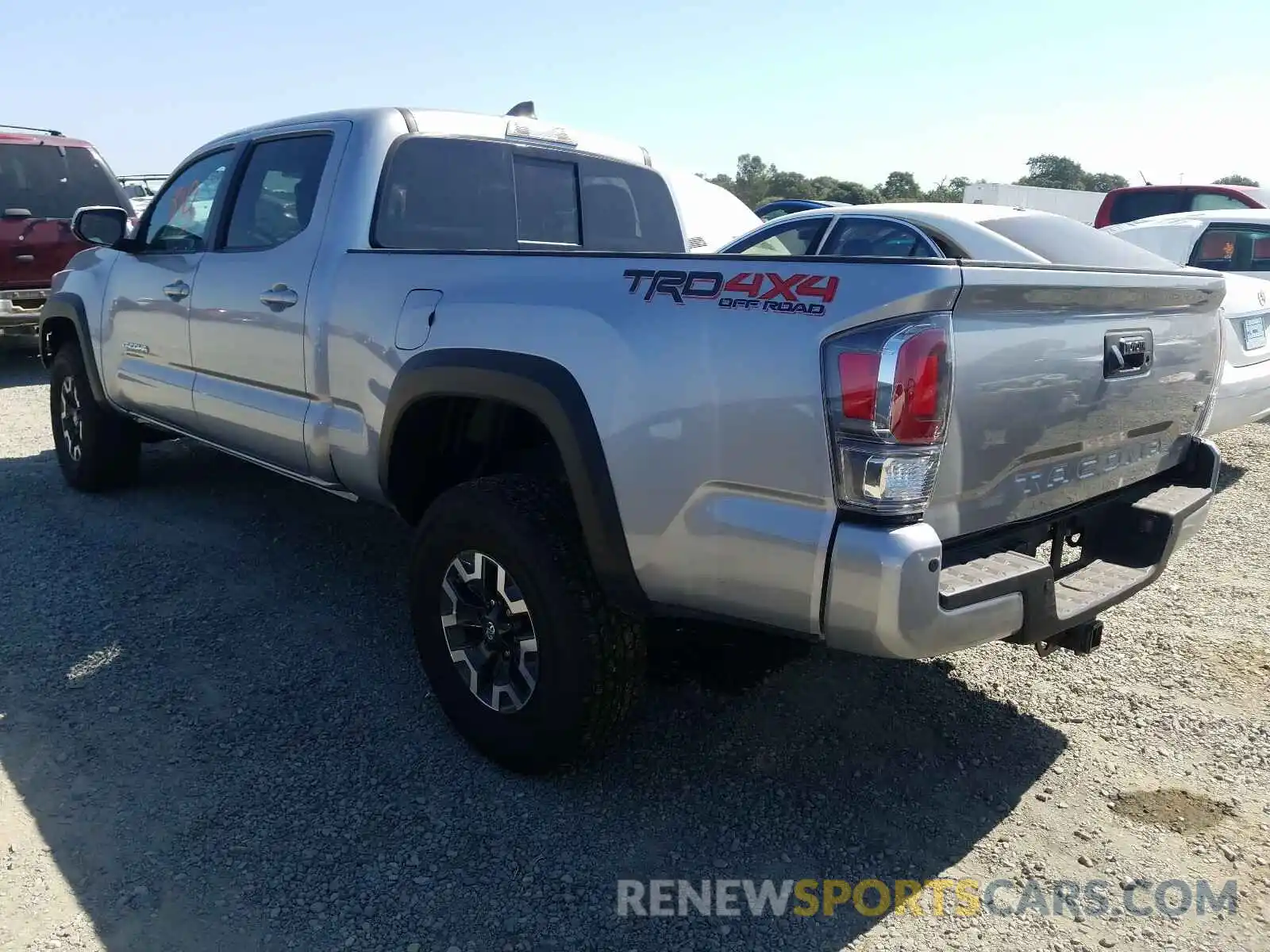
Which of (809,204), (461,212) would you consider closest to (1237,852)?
(461,212)

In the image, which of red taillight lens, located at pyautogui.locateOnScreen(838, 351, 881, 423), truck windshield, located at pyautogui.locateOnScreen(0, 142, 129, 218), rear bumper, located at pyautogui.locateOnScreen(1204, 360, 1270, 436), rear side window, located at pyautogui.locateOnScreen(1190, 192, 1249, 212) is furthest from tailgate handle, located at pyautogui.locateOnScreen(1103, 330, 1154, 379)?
rear side window, located at pyautogui.locateOnScreen(1190, 192, 1249, 212)

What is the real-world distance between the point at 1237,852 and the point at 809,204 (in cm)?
1507

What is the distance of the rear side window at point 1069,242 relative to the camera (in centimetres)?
435

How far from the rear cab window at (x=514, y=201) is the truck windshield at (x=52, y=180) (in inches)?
287

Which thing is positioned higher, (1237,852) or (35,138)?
(35,138)

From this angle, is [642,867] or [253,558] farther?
[253,558]

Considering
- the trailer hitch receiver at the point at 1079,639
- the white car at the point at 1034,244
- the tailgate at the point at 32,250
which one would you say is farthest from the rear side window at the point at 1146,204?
the tailgate at the point at 32,250

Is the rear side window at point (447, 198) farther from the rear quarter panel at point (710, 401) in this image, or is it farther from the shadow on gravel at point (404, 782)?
the shadow on gravel at point (404, 782)

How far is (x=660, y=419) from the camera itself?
2.48m

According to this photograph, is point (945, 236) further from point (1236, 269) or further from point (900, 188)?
point (900, 188)

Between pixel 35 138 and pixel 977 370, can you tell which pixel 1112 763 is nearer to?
pixel 977 370

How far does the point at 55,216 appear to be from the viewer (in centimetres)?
964

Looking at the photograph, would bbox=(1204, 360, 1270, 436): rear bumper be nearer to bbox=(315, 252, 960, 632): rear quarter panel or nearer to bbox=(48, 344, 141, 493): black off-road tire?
bbox=(315, 252, 960, 632): rear quarter panel

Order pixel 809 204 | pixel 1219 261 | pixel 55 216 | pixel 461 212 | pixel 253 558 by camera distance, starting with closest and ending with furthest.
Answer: pixel 461 212 → pixel 253 558 → pixel 1219 261 → pixel 55 216 → pixel 809 204
